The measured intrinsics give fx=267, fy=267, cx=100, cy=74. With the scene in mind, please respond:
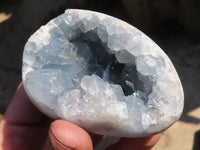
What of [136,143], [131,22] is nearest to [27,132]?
[136,143]

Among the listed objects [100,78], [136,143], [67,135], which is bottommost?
[136,143]

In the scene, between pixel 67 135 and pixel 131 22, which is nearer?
pixel 67 135

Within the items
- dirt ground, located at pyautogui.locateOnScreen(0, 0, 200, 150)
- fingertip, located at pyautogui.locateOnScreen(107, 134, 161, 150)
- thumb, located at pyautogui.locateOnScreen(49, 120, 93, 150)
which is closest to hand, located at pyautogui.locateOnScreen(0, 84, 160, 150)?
fingertip, located at pyautogui.locateOnScreen(107, 134, 161, 150)

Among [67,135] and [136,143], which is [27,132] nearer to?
[67,135]

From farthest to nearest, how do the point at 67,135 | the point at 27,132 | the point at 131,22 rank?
the point at 131,22, the point at 27,132, the point at 67,135

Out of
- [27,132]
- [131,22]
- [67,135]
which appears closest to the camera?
[67,135]

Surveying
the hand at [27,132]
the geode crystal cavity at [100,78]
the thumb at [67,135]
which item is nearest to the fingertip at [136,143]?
the hand at [27,132]

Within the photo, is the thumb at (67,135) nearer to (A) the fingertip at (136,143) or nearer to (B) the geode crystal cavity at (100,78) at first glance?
(B) the geode crystal cavity at (100,78)
